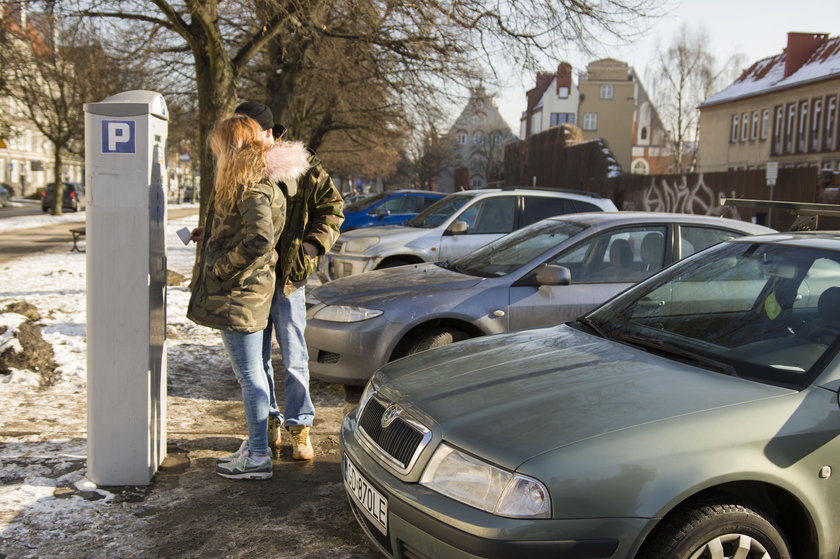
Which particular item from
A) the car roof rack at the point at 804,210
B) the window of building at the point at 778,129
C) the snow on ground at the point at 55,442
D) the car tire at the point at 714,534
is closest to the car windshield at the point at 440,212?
the snow on ground at the point at 55,442

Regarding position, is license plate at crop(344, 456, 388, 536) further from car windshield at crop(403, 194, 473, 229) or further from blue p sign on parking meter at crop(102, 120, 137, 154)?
car windshield at crop(403, 194, 473, 229)

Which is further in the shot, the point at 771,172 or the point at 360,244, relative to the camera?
the point at 771,172

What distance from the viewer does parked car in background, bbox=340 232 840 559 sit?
2.40 meters

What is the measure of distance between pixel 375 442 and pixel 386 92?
15.1 metres

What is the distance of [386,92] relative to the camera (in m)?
17.3

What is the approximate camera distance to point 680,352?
10.4 ft

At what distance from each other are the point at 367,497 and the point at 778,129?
4753 centimetres

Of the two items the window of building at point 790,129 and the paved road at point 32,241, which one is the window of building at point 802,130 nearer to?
the window of building at point 790,129

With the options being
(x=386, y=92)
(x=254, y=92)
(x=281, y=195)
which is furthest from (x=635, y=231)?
(x=254, y=92)

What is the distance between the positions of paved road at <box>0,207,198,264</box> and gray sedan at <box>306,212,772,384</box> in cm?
1122

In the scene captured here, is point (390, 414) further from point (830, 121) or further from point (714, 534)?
point (830, 121)

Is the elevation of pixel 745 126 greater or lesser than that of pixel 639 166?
greater

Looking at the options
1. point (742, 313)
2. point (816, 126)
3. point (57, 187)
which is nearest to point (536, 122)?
point (816, 126)

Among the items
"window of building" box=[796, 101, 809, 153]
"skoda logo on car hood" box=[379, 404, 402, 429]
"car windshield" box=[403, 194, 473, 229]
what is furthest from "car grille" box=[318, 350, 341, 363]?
"window of building" box=[796, 101, 809, 153]
